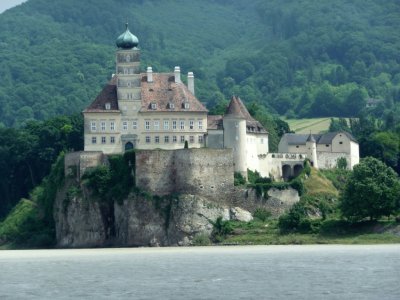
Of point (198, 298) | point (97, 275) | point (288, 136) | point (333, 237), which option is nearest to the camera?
point (198, 298)

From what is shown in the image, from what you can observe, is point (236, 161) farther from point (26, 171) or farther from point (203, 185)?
point (26, 171)

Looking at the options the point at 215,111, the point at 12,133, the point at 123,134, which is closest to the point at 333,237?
the point at 123,134

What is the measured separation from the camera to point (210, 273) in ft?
258

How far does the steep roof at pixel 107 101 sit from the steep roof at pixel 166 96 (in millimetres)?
1989

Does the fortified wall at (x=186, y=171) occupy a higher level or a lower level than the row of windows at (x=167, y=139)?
lower

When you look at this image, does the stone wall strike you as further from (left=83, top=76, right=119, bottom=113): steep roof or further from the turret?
the turret

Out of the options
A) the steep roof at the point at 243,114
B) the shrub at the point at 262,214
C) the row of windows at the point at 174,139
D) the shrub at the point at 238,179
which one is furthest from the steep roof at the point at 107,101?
the shrub at the point at 262,214

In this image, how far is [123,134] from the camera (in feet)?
357

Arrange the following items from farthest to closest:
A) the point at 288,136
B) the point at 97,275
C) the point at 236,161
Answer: the point at 288,136 → the point at 236,161 → the point at 97,275

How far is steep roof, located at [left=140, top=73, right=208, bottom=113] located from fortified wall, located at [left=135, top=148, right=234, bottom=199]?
504 centimetres

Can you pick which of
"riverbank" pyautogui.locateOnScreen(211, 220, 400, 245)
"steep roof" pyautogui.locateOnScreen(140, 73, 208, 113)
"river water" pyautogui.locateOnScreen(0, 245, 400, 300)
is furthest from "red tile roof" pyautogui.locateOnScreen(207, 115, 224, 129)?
"river water" pyautogui.locateOnScreen(0, 245, 400, 300)

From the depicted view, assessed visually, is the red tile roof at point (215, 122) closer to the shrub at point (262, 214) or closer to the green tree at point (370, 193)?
the shrub at point (262, 214)

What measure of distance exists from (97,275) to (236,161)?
2891 centimetres

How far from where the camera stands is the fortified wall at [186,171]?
104 meters
